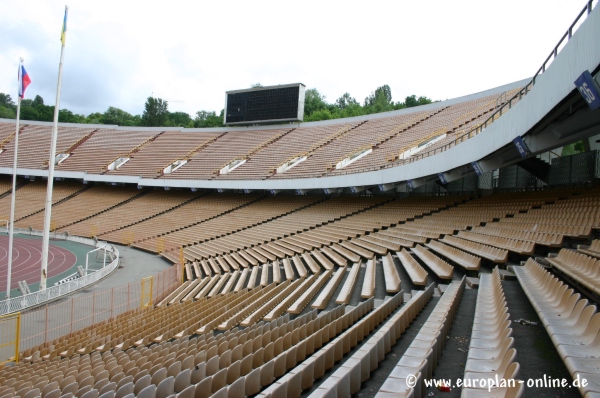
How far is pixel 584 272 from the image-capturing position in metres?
5.94

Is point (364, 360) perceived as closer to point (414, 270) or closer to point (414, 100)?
point (414, 270)

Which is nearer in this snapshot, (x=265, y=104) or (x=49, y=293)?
(x=49, y=293)

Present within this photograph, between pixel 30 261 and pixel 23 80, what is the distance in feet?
34.4

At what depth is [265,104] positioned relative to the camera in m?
36.3

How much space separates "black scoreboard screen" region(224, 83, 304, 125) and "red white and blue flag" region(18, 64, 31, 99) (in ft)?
72.3

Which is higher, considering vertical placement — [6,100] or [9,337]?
[6,100]

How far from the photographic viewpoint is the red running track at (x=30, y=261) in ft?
58.9

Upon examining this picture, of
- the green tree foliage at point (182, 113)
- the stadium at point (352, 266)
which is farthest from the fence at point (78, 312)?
the green tree foliage at point (182, 113)

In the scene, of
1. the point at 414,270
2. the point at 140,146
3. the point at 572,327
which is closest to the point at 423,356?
the point at 572,327

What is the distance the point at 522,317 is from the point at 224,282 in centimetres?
1009

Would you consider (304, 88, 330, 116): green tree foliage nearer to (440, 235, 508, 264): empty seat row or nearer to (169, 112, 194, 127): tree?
(169, 112, 194, 127): tree

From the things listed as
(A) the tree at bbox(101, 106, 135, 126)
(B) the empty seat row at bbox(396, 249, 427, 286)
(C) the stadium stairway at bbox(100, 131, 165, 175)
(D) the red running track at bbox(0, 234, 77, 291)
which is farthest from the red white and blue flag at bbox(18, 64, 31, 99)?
(A) the tree at bbox(101, 106, 135, 126)

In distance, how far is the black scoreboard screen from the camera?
35.0m

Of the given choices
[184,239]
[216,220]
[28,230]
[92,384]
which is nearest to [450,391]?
[92,384]
